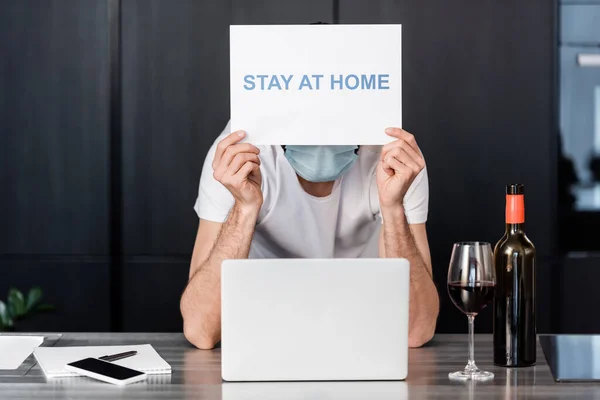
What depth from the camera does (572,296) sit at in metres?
3.39

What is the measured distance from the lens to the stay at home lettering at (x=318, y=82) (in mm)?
1503

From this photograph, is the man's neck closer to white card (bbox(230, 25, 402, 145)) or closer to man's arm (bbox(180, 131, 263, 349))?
man's arm (bbox(180, 131, 263, 349))

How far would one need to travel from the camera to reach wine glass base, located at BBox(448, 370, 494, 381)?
1375 mm

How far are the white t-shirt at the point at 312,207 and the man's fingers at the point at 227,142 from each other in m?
0.39

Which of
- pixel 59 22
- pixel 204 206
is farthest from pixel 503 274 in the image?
pixel 59 22

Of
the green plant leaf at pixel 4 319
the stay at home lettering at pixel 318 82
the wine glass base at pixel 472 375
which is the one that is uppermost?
the stay at home lettering at pixel 318 82

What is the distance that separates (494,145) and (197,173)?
1.27 meters

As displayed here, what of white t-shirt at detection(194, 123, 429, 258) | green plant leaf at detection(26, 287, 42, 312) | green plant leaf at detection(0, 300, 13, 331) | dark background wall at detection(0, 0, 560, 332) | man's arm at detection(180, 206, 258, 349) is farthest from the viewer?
dark background wall at detection(0, 0, 560, 332)

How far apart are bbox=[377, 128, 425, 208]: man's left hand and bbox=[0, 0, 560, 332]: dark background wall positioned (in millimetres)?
1589

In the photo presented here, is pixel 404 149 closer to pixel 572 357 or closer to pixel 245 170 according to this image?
pixel 245 170

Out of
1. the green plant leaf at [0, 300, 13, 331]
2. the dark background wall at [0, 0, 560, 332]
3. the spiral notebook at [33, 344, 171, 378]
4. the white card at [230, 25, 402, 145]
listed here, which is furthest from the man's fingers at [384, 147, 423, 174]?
the green plant leaf at [0, 300, 13, 331]

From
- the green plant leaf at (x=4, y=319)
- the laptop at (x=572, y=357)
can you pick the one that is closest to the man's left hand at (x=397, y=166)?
the laptop at (x=572, y=357)

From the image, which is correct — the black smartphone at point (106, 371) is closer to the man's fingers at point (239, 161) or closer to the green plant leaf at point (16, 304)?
the man's fingers at point (239, 161)

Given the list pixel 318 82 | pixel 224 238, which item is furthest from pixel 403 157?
pixel 224 238
